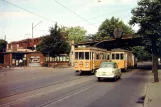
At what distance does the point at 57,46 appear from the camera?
2148 inches

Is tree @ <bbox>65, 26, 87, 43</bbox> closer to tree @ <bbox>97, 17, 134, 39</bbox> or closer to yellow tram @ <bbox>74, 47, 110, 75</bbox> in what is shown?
tree @ <bbox>97, 17, 134, 39</bbox>

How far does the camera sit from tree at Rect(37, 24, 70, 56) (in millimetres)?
54531

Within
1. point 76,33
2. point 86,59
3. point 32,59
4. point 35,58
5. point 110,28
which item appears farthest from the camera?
point 76,33

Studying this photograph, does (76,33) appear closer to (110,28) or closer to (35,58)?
(110,28)

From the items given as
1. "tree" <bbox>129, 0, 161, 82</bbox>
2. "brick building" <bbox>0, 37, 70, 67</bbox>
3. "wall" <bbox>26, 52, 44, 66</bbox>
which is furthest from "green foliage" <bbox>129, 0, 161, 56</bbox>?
"wall" <bbox>26, 52, 44, 66</bbox>

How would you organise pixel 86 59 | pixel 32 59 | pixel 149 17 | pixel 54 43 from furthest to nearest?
pixel 32 59
pixel 54 43
pixel 86 59
pixel 149 17

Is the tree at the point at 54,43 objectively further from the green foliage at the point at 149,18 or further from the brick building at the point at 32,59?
the green foliage at the point at 149,18

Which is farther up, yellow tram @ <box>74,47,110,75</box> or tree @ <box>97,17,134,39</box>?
tree @ <box>97,17,134,39</box>

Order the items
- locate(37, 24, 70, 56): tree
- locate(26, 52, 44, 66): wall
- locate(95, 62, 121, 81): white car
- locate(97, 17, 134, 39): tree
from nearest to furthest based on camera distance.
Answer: locate(95, 62, 121, 81): white car, locate(37, 24, 70, 56): tree, locate(26, 52, 44, 66): wall, locate(97, 17, 134, 39): tree

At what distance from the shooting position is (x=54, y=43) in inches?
2151

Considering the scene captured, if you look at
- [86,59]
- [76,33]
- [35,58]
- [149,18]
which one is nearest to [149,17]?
[149,18]

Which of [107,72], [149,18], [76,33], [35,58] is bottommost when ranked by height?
[107,72]

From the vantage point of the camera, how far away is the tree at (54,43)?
54531mm

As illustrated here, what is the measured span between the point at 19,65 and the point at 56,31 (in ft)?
42.2
